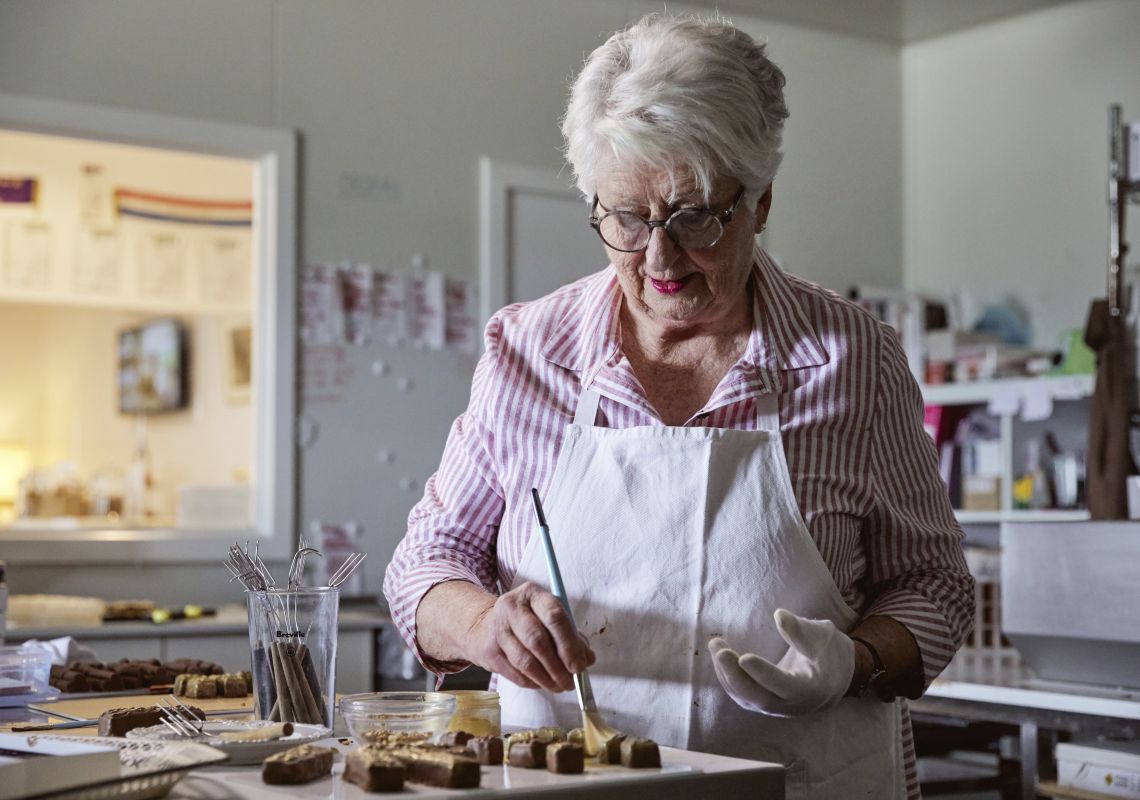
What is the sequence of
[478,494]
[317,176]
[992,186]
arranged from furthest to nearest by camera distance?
1. [992,186]
2. [317,176]
3. [478,494]

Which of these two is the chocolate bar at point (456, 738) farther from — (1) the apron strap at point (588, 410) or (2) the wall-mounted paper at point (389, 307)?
(2) the wall-mounted paper at point (389, 307)

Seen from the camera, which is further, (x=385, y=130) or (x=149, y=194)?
(x=149, y=194)

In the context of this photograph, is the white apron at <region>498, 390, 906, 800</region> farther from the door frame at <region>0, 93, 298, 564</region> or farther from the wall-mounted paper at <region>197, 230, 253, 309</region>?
the wall-mounted paper at <region>197, 230, 253, 309</region>

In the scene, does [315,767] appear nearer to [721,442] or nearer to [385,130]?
[721,442]

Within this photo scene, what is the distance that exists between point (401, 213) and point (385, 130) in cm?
26

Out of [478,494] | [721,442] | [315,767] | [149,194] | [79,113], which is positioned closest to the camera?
[315,767]

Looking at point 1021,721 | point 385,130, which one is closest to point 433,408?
point 385,130

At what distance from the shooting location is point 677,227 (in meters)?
1.43

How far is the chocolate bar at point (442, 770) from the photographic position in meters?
0.96

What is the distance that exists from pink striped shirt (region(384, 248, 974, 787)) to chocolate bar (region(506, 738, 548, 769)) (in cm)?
42

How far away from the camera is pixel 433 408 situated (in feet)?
13.9

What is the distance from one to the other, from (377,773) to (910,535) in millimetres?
757

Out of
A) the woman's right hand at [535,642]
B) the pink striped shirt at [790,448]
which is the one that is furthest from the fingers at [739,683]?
the pink striped shirt at [790,448]

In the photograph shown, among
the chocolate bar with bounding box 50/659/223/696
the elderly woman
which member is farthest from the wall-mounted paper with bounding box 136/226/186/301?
the elderly woman
